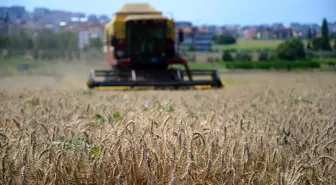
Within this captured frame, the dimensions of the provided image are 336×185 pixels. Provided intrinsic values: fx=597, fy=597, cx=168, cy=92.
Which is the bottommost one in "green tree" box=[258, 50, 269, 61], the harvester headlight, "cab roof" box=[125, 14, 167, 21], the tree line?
"green tree" box=[258, 50, 269, 61]

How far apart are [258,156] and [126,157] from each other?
1.06 metres

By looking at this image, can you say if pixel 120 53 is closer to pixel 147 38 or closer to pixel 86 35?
pixel 147 38

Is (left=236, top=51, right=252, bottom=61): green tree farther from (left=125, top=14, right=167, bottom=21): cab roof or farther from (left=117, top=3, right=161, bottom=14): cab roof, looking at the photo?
(left=125, top=14, right=167, bottom=21): cab roof

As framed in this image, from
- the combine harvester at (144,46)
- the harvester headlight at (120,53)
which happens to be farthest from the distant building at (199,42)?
the harvester headlight at (120,53)

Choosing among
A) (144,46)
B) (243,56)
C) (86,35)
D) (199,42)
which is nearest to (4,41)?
(86,35)

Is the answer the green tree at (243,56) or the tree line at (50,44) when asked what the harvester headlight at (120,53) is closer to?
the tree line at (50,44)

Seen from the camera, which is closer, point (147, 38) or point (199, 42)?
point (147, 38)

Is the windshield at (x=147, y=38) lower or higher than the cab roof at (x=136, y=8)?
lower

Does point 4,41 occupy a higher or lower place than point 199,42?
higher

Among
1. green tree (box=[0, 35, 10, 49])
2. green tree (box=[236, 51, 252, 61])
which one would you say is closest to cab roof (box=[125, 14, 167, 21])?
green tree (box=[0, 35, 10, 49])

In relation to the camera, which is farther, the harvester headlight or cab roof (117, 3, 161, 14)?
cab roof (117, 3, 161, 14)

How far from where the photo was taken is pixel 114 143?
13.9 ft

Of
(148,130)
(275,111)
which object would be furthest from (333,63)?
(148,130)

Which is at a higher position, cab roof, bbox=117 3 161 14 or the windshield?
cab roof, bbox=117 3 161 14
